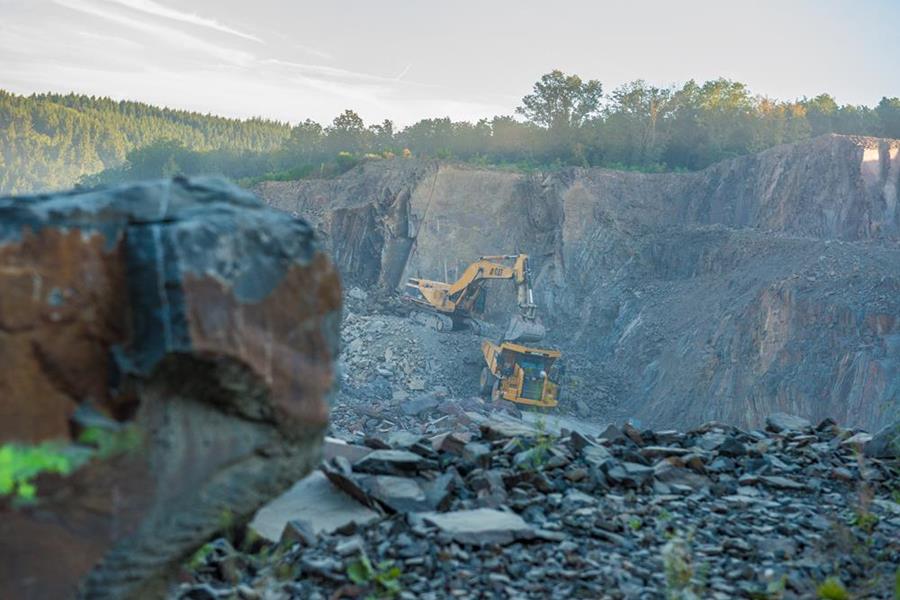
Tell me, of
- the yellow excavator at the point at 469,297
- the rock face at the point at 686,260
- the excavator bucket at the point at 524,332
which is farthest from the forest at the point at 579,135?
the excavator bucket at the point at 524,332

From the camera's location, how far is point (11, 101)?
83375 millimetres

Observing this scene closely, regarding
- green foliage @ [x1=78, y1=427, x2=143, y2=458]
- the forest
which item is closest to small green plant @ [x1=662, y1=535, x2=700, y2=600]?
green foliage @ [x1=78, y1=427, x2=143, y2=458]

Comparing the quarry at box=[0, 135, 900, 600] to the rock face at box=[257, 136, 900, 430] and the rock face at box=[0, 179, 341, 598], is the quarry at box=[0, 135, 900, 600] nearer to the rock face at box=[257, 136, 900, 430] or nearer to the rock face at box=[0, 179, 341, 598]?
the rock face at box=[0, 179, 341, 598]

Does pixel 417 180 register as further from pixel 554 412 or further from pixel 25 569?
pixel 25 569

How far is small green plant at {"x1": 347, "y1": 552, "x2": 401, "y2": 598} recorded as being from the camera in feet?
12.1

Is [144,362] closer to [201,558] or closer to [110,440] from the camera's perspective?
[110,440]

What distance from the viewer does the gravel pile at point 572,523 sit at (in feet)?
12.7

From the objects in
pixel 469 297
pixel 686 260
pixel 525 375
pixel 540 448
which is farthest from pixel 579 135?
pixel 540 448

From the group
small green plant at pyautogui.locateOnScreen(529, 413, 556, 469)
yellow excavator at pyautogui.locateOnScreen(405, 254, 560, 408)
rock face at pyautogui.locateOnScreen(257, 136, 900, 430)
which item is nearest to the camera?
small green plant at pyautogui.locateOnScreen(529, 413, 556, 469)

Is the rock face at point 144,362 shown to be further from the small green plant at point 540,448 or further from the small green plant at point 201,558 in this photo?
the small green plant at point 540,448

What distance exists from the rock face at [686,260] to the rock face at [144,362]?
14.6 metres

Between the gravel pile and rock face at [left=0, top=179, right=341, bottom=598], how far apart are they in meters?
0.92

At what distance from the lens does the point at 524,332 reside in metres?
20.0

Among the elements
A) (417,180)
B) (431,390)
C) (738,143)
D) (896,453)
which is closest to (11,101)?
→ (417,180)
